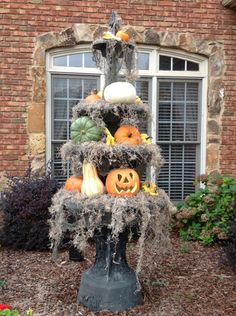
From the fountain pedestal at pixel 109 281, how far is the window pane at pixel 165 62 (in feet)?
12.1

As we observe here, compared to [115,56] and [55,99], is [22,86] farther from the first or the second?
[115,56]

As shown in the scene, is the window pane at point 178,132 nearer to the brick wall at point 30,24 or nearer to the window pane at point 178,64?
the window pane at point 178,64

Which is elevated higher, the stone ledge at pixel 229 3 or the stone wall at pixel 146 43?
the stone ledge at pixel 229 3

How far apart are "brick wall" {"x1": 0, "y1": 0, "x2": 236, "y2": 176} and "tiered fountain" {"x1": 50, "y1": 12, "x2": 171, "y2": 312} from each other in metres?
2.68

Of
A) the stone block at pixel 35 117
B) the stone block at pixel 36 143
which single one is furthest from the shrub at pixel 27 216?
the stone block at pixel 35 117

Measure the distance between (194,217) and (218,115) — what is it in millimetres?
1671

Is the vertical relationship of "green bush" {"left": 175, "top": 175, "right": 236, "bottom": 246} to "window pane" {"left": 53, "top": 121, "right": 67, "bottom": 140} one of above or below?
below

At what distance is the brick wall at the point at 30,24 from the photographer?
6250 mm

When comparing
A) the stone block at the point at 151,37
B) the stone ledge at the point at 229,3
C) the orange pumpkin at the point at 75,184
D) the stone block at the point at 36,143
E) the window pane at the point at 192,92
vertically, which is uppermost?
the stone ledge at the point at 229,3

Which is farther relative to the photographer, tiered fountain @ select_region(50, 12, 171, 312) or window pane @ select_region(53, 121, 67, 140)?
window pane @ select_region(53, 121, 67, 140)

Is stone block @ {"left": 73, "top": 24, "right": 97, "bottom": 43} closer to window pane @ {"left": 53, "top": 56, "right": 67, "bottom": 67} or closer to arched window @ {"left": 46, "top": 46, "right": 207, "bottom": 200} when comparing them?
arched window @ {"left": 46, "top": 46, "right": 207, "bottom": 200}

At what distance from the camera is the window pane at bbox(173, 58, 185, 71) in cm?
676

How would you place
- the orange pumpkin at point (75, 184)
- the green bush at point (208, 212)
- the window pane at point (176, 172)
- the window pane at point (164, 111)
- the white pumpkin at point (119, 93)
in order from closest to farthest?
1. the white pumpkin at point (119, 93)
2. the orange pumpkin at point (75, 184)
3. the green bush at point (208, 212)
4. the window pane at point (164, 111)
5. the window pane at point (176, 172)

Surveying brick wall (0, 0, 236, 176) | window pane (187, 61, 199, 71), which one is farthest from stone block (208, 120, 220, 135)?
brick wall (0, 0, 236, 176)
